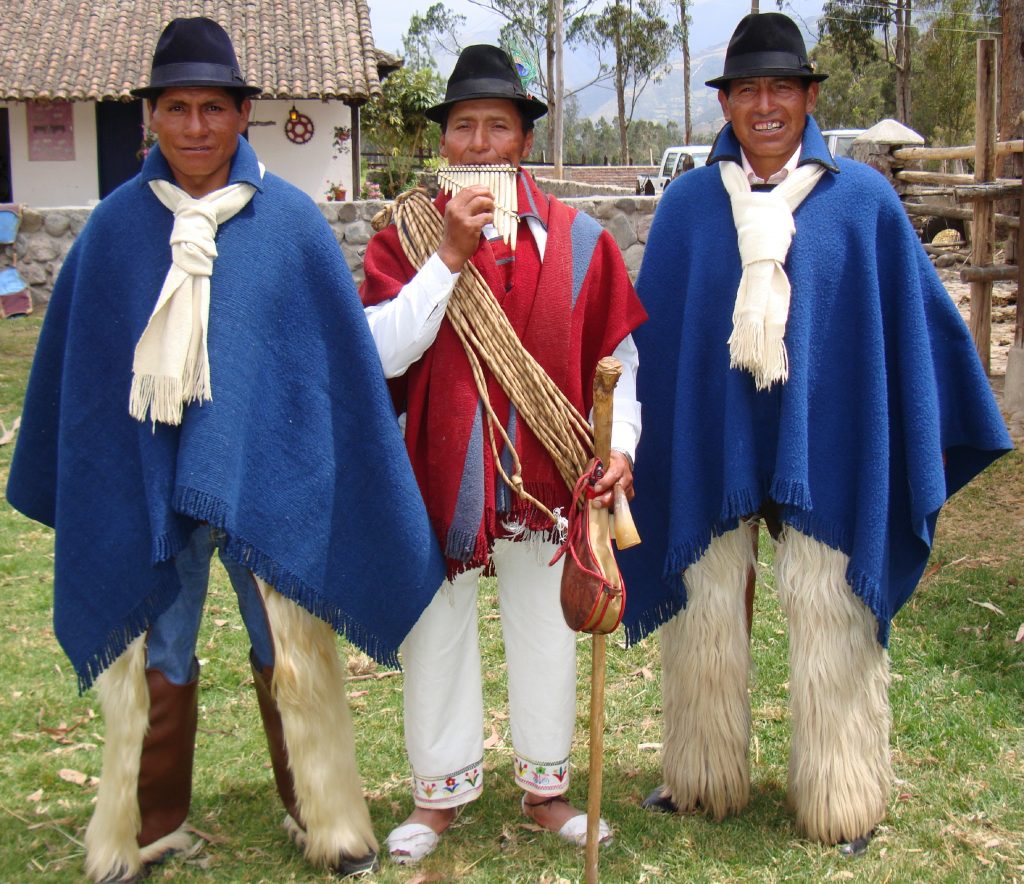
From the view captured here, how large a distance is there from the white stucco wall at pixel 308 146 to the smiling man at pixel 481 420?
17.8 metres

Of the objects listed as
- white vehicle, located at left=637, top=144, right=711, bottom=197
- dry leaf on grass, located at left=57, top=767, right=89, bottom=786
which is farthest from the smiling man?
white vehicle, located at left=637, top=144, right=711, bottom=197

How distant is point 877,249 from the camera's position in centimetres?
307

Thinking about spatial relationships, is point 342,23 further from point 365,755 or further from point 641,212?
point 365,755

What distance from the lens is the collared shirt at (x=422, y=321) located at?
2.91 meters

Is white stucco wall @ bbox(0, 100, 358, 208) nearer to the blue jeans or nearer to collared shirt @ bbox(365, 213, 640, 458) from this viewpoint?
collared shirt @ bbox(365, 213, 640, 458)

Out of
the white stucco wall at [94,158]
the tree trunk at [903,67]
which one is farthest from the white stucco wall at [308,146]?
the tree trunk at [903,67]

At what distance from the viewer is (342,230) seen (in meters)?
12.7

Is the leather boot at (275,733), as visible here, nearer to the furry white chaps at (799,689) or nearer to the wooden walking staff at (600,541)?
the wooden walking staff at (600,541)

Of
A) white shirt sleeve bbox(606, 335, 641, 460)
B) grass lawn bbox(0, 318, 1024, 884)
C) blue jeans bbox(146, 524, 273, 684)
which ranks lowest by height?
grass lawn bbox(0, 318, 1024, 884)

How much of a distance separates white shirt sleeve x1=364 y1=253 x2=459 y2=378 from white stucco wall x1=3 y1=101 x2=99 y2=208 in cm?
1919

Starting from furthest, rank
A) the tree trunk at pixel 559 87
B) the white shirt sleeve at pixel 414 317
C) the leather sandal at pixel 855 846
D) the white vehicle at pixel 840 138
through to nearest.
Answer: the tree trunk at pixel 559 87, the white vehicle at pixel 840 138, the leather sandal at pixel 855 846, the white shirt sleeve at pixel 414 317

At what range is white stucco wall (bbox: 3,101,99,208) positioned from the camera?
20.4 metres

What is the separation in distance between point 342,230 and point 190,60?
33.3ft

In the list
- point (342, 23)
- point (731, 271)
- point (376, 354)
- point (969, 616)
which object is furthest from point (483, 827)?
point (342, 23)
